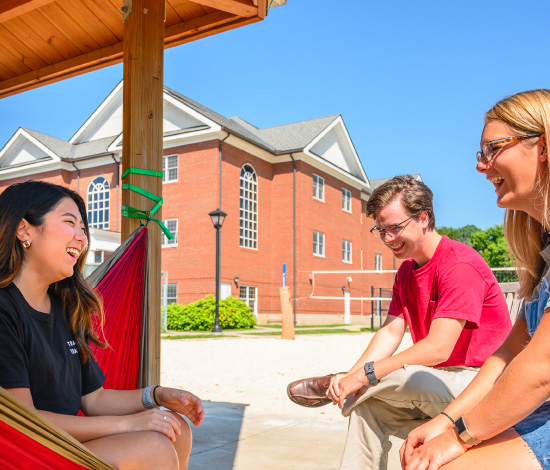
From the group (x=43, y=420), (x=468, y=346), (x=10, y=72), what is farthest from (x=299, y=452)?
(x=10, y=72)

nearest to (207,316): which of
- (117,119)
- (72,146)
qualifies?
(117,119)

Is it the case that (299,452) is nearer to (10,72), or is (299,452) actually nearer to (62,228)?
(62,228)

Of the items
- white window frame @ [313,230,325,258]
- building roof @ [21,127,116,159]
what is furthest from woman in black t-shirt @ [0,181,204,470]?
white window frame @ [313,230,325,258]

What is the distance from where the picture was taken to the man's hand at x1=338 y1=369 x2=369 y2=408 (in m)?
2.42

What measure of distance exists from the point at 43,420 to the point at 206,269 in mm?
20970

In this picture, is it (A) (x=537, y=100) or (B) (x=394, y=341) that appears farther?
(B) (x=394, y=341)

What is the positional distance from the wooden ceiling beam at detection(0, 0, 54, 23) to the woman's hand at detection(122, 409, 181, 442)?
2.56 meters

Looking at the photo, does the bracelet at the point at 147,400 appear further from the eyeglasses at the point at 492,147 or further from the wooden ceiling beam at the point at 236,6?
the wooden ceiling beam at the point at 236,6

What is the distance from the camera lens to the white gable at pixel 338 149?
2687 centimetres

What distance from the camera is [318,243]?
27.3 metres

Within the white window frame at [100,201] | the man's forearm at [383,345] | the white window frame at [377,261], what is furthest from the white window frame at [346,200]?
the man's forearm at [383,345]

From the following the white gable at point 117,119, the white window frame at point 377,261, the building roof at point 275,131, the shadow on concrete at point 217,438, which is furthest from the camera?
the white window frame at point 377,261

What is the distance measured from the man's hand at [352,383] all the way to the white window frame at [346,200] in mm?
27238

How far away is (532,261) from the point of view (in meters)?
1.76
